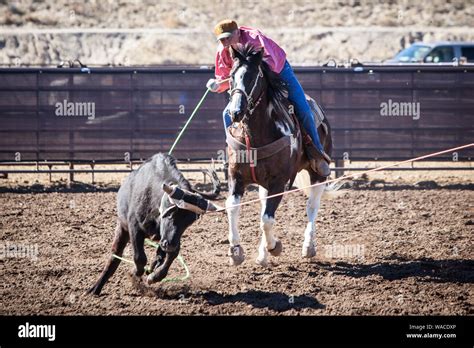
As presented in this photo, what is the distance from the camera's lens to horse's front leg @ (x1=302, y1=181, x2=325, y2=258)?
857 cm

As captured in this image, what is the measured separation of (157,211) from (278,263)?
2236mm

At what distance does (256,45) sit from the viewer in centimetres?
781

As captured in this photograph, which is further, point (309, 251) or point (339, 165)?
point (339, 165)

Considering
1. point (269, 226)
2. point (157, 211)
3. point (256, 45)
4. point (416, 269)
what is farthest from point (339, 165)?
point (157, 211)

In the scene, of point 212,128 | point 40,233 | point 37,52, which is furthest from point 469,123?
point 37,52

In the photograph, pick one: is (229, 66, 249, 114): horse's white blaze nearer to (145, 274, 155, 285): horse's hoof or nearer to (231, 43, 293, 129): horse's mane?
(231, 43, 293, 129): horse's mane

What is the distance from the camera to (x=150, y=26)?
32625 mm

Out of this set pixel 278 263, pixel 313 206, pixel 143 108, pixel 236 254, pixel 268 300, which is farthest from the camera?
pixel 143 108

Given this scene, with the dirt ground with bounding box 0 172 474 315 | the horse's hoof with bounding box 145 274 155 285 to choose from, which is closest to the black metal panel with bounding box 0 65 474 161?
the dirt ground with bounding box 0 172 474 315

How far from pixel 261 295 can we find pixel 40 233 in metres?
4.18

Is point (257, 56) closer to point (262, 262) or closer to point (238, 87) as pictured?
point (238, 87)

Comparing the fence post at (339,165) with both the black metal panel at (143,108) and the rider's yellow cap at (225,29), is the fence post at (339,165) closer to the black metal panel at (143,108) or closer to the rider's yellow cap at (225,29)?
the black metal panel at (143,108)

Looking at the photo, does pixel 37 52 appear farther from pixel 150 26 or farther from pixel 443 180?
pixel 443 180

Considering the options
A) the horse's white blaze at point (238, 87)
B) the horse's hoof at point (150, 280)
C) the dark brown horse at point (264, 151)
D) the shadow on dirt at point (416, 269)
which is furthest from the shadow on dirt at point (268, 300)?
the horse's white blaze at point (238, 87)
